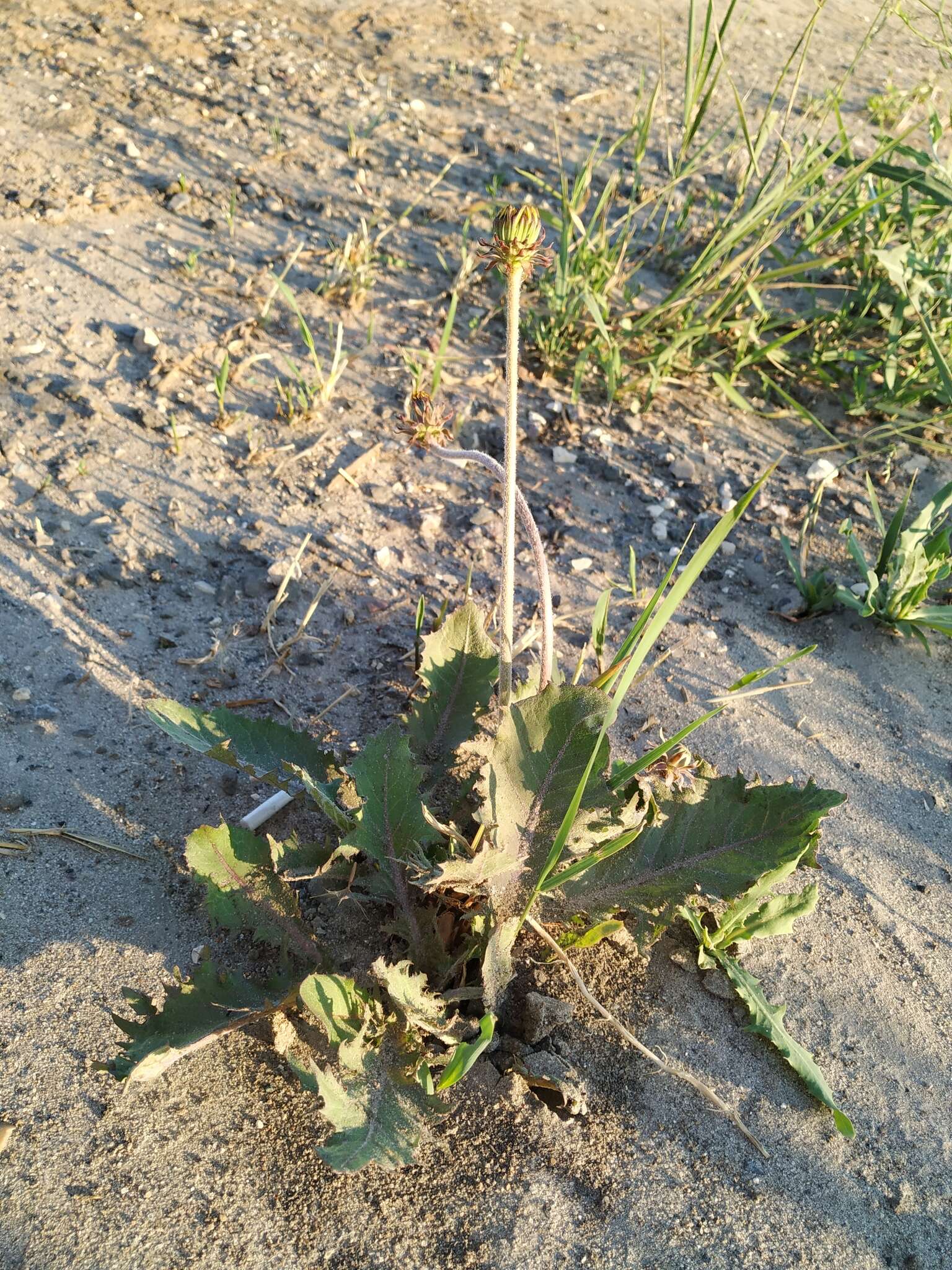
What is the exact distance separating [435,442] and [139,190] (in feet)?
8.93

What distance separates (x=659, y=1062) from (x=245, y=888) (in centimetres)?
79

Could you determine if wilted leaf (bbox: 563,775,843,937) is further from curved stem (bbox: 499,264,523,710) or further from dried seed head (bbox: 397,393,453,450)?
dried seed head (bbox: 397,393,453,450)

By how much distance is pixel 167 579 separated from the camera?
2.60 metres

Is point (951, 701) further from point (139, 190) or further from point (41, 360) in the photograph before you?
point (139, 190)

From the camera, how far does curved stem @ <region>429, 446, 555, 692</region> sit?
162 centimetres

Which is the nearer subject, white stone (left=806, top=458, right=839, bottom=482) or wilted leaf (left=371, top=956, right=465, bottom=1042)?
wilted leaf (left=371, top=956, right=465, bottom=1042)

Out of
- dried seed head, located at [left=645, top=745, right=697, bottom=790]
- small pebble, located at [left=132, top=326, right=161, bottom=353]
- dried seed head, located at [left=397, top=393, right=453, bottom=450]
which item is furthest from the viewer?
small pebble, located at [left=132, top=326, right=161, bottom=353]

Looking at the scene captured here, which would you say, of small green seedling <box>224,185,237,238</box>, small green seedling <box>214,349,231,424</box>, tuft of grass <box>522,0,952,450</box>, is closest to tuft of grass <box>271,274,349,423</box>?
small green seedling <box>214,349,231,424</box>

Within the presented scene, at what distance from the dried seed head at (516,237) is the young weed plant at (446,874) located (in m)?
0.08

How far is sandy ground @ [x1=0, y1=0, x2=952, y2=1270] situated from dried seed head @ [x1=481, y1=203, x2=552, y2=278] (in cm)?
121

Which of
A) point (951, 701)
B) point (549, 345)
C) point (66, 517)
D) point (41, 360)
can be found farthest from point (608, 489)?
point (41, 360)

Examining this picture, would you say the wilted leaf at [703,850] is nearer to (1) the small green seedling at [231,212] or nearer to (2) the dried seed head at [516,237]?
(2) the dried seed head at [516,237]

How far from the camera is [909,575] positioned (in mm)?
2578

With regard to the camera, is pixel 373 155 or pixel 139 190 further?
pixel 373 155
